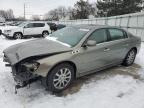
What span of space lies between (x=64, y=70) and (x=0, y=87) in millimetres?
1538

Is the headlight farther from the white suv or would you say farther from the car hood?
the white suv

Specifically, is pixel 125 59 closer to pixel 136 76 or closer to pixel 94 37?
pixel 136 76

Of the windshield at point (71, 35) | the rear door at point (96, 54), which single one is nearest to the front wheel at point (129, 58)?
the rear door at point (96, 54)

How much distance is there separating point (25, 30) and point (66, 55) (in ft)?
40.2

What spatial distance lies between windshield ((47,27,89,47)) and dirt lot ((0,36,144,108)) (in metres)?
1.06

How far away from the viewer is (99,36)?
5.50 meters

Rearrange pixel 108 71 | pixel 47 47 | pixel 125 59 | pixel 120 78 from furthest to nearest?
pixel 125 59
pixel 108 71
pixel 120 78
pixel 47 47

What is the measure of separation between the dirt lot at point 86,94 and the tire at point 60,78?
6.0 inches

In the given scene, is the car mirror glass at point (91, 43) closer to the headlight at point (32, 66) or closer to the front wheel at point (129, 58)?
the headlight at point (32, 66)

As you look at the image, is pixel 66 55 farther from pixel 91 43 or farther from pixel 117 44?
pixel 117 44

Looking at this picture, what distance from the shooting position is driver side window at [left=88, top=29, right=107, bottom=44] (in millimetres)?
5301

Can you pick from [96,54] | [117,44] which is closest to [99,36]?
[96,54]

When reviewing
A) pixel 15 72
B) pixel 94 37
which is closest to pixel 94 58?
pixel 94 37

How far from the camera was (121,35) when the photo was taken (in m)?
6.39
